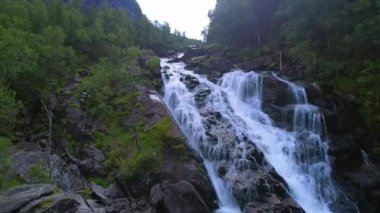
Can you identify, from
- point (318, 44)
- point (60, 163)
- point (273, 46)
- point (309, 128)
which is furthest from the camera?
point (273, 46)

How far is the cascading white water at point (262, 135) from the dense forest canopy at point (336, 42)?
3870mm

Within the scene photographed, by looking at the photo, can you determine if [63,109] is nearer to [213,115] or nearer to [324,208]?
[213,115]

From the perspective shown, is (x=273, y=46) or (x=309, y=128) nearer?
(x=309, y=128)

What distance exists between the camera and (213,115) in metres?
34.7

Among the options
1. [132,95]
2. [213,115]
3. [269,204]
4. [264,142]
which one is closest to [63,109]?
[132,95]

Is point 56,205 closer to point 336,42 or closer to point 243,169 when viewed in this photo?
point 243,169

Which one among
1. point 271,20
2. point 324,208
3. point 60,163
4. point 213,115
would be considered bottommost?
point 324,208

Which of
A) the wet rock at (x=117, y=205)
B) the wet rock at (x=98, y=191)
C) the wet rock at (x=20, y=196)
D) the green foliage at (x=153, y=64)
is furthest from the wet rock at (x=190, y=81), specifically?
the wet rock at (x=20, y=196)

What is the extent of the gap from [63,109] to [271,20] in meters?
34.0

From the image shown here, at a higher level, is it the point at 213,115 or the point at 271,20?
the point at 271,20

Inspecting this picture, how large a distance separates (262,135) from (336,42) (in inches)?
626

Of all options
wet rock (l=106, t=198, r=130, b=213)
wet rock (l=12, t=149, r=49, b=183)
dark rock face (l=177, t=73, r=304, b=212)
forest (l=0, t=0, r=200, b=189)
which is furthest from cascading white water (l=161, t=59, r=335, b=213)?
wet rock (l=12, t=149, r=49, b=183)

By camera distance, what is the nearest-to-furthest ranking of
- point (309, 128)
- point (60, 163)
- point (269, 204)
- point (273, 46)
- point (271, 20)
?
point (269, 204) → point (60, 163) → point (309, 128) → point (273, 46) → point (271, 20)

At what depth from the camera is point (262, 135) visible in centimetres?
3253
